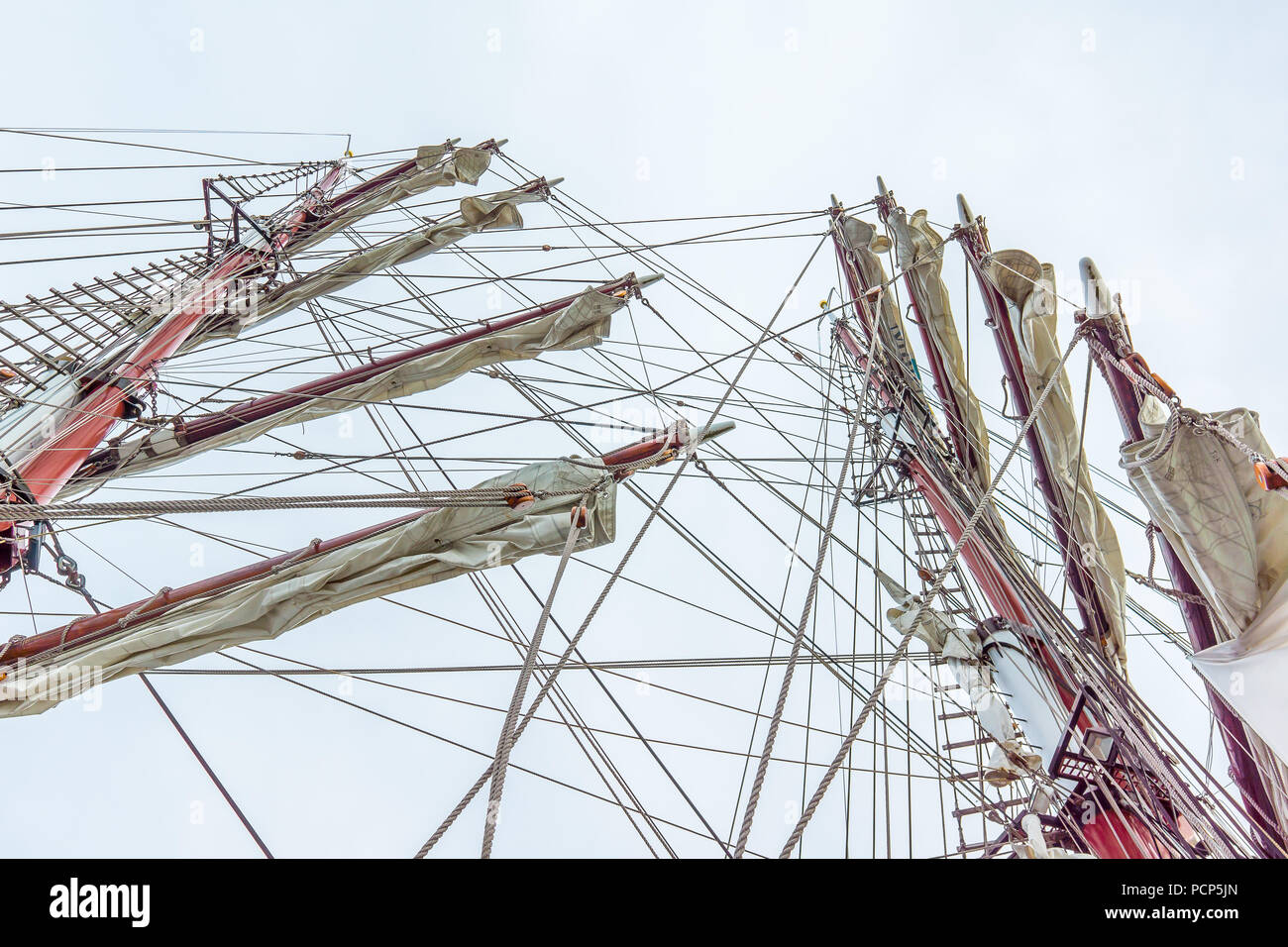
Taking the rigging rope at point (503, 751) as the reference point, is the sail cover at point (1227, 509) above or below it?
above

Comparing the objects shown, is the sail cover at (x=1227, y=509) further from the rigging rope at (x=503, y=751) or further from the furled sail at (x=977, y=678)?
the rigging rope at (x=503, y=751)

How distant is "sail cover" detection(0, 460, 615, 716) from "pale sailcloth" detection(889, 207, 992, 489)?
579cm

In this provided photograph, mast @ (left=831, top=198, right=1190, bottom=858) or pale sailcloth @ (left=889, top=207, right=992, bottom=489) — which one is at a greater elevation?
pale sailcloth @ (left=889, top=207, right=992, bottom=489)

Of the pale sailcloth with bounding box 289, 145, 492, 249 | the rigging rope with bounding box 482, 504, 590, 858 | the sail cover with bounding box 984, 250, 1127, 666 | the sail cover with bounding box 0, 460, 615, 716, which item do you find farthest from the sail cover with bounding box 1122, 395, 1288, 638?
the pale sailcloth with bounding box 289, 145, 492, 249

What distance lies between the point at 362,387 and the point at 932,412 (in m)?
6.14

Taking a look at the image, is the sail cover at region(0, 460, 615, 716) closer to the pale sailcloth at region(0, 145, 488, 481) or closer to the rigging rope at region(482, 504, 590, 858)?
the rigging rope at region(482, 504, 590, 858)

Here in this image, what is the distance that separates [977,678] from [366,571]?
540cm

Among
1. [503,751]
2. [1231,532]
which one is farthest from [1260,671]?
[503,751]

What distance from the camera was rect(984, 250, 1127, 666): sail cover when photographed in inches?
238

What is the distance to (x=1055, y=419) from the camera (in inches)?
269

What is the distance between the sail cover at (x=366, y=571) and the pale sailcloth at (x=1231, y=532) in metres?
3.01

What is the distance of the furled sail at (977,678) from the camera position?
19.3 ft

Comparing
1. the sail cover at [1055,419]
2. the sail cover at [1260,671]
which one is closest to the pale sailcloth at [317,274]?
the sail cover at [1055,419]

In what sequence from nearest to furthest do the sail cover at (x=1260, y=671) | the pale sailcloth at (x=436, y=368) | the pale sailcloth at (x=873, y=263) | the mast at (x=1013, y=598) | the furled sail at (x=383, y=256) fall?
the sail cover at (x=1260, y=671)
the mast at (x=1013, y=598)
the pale sailcloth at (x=436, y=368)
the furled sail at (x=383, y=256)
the pale sailcloth at (x=873, y=263)
